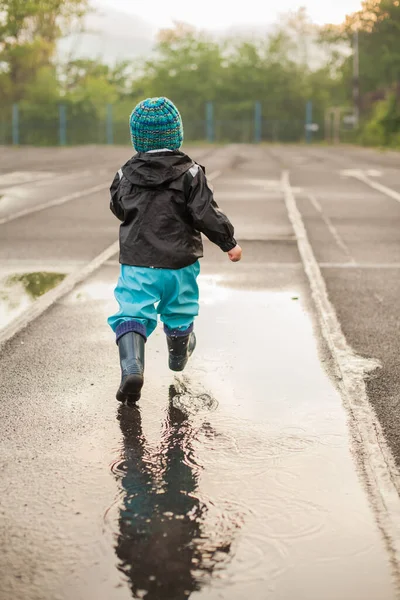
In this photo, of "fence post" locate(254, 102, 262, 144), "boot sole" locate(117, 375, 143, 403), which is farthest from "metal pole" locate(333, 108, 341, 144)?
"boot sole" locate(117, 375, 143, 403)

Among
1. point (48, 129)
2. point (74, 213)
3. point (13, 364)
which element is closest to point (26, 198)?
point (74, 213)

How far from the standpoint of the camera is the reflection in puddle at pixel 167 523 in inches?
116

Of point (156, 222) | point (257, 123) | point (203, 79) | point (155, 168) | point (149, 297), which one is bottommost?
point (257, 123)

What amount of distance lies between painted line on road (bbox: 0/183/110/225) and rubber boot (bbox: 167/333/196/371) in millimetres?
8580

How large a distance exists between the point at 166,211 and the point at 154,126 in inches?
16.4

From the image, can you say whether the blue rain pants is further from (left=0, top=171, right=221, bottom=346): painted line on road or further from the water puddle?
(left=0, top=171, right=221, bottom=346): painted line on road

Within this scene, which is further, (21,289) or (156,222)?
(21,289)

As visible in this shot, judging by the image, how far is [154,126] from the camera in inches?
190

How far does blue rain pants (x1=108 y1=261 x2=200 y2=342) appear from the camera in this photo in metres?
4.82

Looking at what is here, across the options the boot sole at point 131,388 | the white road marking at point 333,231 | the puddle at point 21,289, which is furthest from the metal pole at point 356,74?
the boot sole at point 131,388

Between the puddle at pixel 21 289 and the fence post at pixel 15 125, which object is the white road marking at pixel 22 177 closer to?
the puddle at pixel 21 289

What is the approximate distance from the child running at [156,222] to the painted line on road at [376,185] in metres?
12.9

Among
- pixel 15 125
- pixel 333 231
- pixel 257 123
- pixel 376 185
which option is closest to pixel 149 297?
pixel 333 231

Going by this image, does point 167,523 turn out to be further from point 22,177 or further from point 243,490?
point 22,177
